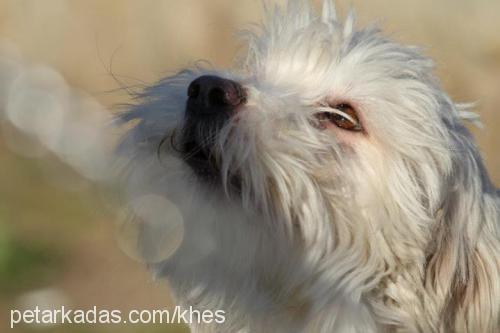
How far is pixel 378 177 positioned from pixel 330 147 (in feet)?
0.45

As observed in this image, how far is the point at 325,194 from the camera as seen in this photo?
7.53ft

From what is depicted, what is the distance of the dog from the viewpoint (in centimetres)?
225

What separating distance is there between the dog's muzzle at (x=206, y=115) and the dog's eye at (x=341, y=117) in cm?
24

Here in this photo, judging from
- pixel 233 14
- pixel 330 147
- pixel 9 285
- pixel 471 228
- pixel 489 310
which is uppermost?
pixel 330 147

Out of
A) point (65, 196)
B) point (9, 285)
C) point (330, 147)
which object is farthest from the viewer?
point (65, 196)

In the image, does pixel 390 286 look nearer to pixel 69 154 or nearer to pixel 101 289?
pixel 101 289

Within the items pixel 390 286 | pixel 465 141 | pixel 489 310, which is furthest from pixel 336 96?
pixel 489 310

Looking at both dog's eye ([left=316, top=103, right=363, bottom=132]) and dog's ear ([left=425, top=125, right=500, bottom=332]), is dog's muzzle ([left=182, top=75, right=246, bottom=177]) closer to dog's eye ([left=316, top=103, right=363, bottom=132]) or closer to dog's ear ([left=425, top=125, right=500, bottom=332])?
dog's eye ([left=316, top=103, right=363, bottom=132])

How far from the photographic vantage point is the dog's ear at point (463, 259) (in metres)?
2.39

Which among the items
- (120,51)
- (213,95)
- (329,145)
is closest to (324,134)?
(329,145)

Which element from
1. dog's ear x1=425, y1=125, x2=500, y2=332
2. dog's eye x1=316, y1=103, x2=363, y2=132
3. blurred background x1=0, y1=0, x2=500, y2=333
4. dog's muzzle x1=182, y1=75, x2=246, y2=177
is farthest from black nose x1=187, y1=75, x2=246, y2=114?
blurred background x1=0, y1=0, x2=500, y2=333

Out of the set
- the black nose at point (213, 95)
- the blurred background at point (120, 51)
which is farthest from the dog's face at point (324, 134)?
the blurred background at point (120, 51)

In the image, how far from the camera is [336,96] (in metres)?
2.47

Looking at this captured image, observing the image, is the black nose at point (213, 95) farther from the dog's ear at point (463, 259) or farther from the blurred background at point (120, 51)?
the blurred background at point (120, 51)
